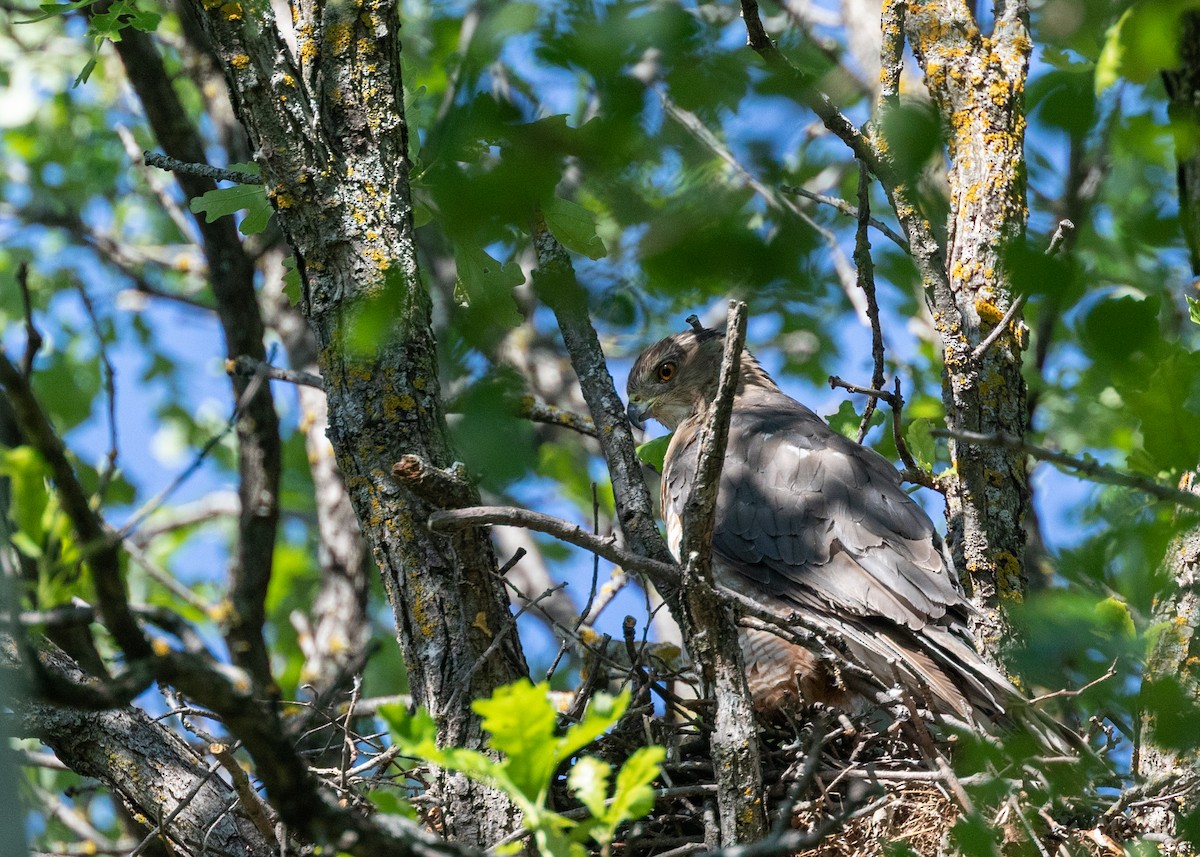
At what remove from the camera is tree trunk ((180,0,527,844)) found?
3209 millimetres

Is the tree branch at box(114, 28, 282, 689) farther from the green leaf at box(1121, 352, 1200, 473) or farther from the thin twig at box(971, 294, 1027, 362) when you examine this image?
the green leaf at box(1121, 352, 1200, 473)

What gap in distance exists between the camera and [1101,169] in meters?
5.24

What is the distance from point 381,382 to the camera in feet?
10.7

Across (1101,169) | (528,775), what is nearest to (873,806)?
(528,775)

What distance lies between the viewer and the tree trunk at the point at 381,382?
3.21 metres

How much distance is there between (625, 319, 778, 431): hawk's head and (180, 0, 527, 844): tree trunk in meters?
2.91

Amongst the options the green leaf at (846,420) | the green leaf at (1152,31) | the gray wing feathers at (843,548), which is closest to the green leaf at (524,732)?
the green leaf at (1152,31)

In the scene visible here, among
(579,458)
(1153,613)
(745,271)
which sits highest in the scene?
(579,458)

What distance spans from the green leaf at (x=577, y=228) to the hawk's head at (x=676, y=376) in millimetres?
2793

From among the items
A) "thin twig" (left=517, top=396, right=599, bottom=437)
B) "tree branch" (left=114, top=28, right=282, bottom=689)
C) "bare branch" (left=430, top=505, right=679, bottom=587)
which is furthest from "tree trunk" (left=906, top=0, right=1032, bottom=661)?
"tree branch" (left=114, top=28, right=282, bottom=689)

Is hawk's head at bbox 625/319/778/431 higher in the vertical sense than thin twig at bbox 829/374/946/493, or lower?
higher

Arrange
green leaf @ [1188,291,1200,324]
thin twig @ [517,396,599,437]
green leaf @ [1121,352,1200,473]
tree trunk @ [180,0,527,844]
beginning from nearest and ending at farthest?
green leaf @ [1121,352,1200,473]
tree trunk @ [180,0,527,844]
green leaf @ [1188,291,1200,324]
thin twig @ [517,396,599,437]

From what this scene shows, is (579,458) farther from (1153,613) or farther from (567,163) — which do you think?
(567,163)

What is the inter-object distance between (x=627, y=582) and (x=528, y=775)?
Result: 10.1 feet
